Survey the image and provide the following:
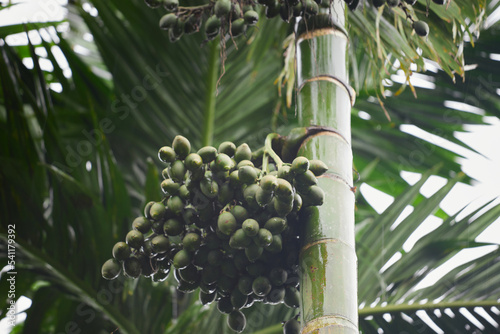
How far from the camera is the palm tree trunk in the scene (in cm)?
124

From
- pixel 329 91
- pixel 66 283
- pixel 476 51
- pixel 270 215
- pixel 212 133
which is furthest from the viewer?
pixel 476 51

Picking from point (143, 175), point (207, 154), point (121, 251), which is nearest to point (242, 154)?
point (207, 154)

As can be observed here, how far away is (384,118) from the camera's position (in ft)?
10.7

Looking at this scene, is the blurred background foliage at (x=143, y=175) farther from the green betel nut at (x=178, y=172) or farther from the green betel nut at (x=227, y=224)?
the green betel nut at (x=227, y=224)

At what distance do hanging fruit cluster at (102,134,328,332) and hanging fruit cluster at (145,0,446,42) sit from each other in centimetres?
32

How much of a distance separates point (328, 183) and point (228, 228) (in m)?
0.25

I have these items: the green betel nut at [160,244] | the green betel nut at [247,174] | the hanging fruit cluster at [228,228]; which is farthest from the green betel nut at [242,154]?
the green betel nut at [160,244]

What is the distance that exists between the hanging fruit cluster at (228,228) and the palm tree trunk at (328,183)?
0.06 meters

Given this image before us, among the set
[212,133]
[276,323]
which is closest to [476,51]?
[212,133]

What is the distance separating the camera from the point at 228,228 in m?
1.33

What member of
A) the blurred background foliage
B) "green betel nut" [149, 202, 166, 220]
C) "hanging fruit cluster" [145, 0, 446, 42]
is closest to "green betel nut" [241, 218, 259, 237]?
"green betel nut" [149, 202, 166, 220]

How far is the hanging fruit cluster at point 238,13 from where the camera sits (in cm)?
158

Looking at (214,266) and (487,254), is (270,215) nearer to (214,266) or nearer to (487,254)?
(214,266)

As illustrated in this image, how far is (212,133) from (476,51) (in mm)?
1324
